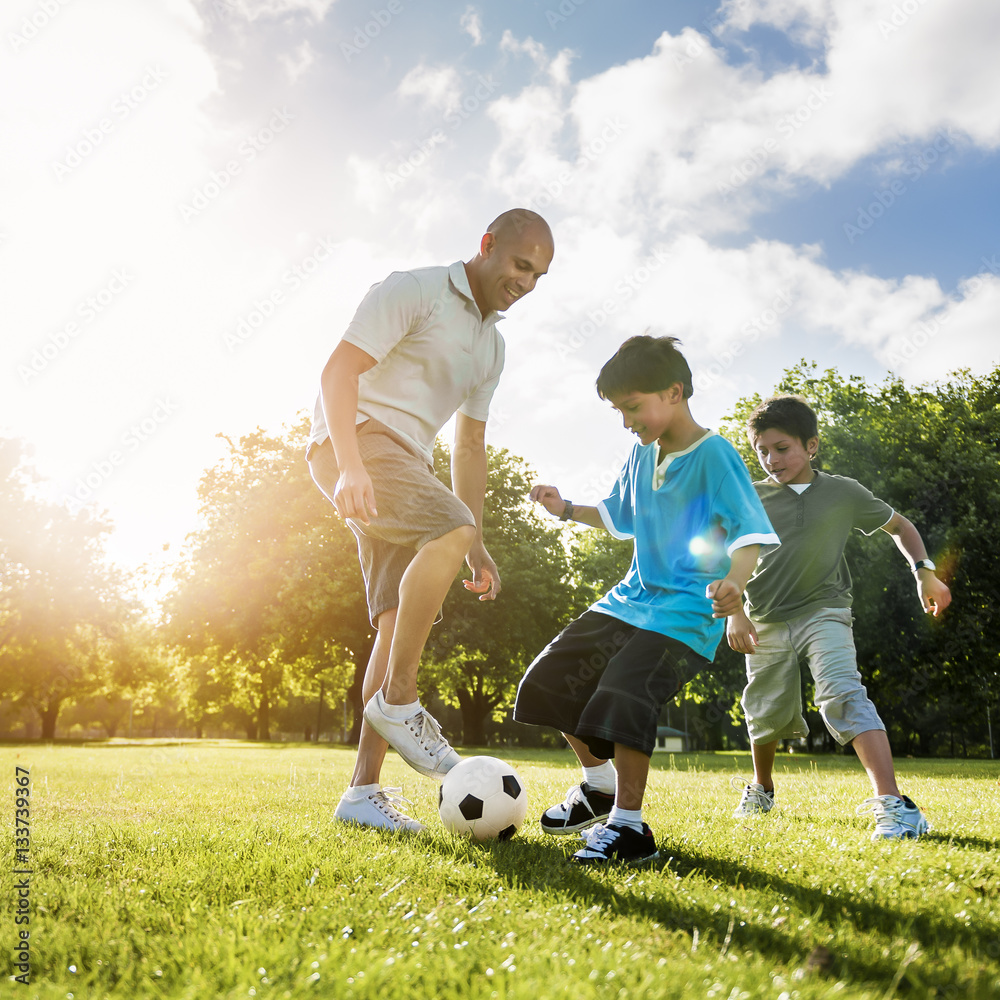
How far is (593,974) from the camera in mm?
1643

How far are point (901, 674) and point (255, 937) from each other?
22.2 metres

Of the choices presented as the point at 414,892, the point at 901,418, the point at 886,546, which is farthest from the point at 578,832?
the point at 901,418

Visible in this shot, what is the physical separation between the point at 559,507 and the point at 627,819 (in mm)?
1787

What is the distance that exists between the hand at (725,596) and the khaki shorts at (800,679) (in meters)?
1.52

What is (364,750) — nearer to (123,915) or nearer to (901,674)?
(123,915)

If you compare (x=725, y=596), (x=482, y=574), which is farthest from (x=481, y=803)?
(x=482, y=574)

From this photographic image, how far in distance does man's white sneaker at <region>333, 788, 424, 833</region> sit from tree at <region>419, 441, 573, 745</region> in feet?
62.0

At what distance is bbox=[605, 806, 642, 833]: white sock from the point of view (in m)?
3.12

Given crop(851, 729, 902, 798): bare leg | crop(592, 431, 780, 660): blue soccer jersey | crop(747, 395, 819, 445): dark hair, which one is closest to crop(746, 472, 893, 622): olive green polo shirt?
crop(747, 395, 819, 445): dark hair

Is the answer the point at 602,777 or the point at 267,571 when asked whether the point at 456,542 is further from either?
the point at 267,571

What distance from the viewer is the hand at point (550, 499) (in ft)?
14.4

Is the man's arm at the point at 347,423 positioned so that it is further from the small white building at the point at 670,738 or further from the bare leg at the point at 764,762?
the small white building at the point at 670,738

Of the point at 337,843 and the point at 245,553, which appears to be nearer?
the point at 337,843

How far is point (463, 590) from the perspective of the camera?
2459 centimetres
